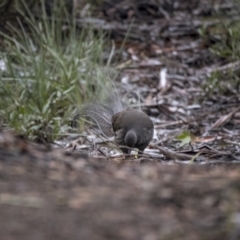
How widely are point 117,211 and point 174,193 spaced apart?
32 cm

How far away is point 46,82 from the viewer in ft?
28.4

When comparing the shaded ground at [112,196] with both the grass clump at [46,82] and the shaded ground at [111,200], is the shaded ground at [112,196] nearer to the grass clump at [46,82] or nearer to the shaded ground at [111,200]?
the shaded ground at [111,200]

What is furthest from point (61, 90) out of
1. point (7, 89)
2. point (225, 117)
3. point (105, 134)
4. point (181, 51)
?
point (181, 51)

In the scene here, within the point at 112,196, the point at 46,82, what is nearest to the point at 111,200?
the point at 112,196

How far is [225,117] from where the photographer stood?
29.4 ft

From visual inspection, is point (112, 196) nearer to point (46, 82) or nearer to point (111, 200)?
point (111, 200)

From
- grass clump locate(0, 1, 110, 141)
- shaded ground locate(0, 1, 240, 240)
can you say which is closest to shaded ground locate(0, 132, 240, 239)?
shaded ground locate(0, 1, 240, 240)

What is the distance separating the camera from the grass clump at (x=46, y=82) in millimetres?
8031

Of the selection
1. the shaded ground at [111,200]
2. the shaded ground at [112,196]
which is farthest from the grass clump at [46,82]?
the shaded ground at [111,200]

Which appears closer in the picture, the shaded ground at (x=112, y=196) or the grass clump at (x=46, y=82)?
the shaded ground at (x=112, y=196)

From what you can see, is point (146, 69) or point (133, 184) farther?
point (146, 69)

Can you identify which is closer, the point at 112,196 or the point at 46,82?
the point at 112,196

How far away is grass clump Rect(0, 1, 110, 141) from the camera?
26.3 ft

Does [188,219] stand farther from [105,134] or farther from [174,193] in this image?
[105,134]
